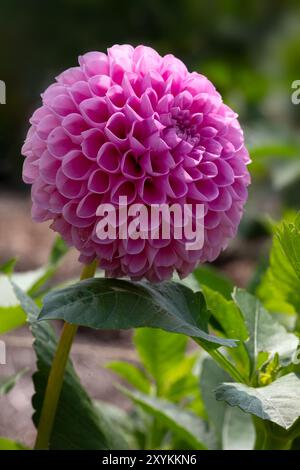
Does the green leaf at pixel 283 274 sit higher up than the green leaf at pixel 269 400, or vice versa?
the green leaf at pixel 283 274

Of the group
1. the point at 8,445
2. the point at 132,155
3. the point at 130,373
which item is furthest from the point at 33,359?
the point at 132,155

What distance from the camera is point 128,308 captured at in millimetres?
708

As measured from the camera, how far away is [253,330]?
815 millimetres

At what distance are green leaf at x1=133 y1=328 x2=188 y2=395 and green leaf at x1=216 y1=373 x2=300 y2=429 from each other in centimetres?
34

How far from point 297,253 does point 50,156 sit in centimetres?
21

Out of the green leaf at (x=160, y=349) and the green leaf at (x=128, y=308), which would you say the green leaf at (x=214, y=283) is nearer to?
the green leaf at (x=160, y=349)

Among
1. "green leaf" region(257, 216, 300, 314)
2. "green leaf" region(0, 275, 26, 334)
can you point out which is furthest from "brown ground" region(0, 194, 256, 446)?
"green leaf" region(257, 216, 300, 314)

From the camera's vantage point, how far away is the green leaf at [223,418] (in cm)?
96

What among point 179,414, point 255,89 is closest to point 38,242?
point 255,89

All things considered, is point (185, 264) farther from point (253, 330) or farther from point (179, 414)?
point (179, 414)

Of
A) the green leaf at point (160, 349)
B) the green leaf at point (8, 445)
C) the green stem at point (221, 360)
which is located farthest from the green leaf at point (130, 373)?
the green stem at point (221, 360)

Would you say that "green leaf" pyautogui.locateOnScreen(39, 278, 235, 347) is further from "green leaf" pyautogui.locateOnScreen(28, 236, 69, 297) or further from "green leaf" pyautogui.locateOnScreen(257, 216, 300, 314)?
"green leaf" pyautogui.locateOnScreen(28, 236, 69, 297)

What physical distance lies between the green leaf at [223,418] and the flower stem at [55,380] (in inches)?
8.7

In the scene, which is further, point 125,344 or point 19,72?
point 19,72
